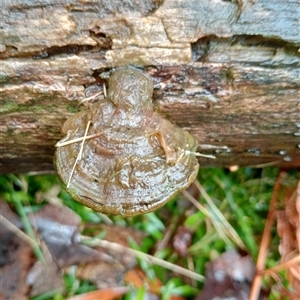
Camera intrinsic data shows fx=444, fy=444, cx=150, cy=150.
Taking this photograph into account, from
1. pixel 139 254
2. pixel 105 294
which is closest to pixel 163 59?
pixel 139 254

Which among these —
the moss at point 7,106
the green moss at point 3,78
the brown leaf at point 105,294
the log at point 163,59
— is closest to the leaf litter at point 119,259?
the brown leaf at point 105,294

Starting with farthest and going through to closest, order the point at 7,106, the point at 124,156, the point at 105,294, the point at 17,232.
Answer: the point at 17,232, the point at 105,294, the point at 7,106, the point at 124,156

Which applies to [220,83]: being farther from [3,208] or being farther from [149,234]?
[3,208]

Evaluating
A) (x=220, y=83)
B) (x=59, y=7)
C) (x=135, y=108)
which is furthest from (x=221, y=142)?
(x=59, y=7)

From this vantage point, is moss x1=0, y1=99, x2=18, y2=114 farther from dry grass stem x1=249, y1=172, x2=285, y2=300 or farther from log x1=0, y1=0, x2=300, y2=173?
dry grass stem x1=249, y1=172, x2=285, y2=300

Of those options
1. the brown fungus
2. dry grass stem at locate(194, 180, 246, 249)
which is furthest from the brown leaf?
the brown fungus

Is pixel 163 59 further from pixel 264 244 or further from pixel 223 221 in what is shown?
Answer: pixel 264 244
